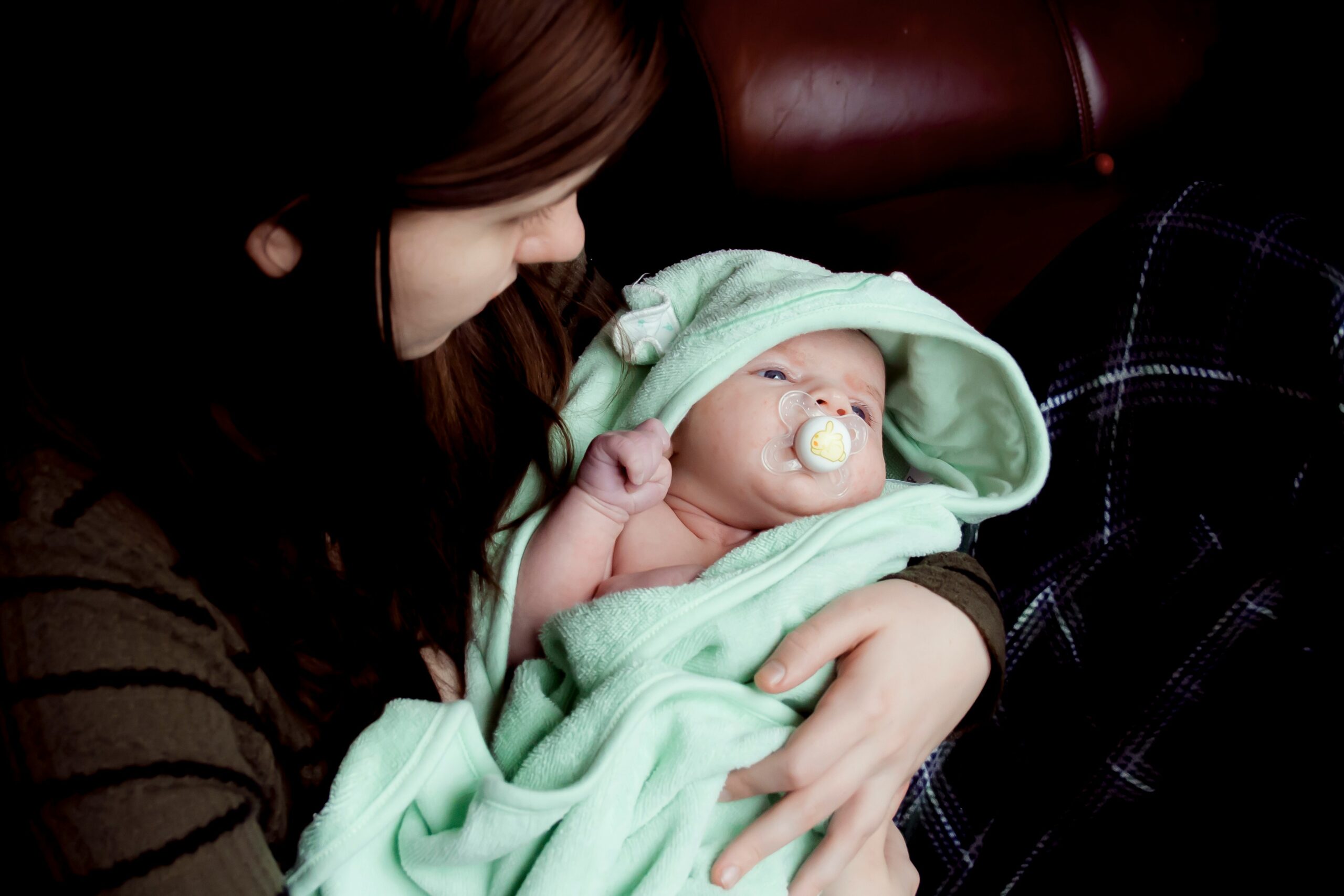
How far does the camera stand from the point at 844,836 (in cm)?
81

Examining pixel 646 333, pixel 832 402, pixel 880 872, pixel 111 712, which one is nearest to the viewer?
pixel 111 712

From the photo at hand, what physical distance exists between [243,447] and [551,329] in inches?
15.7

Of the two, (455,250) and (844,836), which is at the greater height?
(455,250)

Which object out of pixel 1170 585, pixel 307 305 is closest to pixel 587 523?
pixel 307 305

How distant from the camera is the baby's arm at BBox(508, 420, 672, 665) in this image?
3.07 feet

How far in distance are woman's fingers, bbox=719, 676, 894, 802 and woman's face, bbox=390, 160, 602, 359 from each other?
428mm

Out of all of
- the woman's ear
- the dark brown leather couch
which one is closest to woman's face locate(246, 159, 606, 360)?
the woman's ear

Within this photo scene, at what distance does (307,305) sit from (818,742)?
0.51 meters

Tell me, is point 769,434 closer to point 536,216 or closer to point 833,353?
point 833,353

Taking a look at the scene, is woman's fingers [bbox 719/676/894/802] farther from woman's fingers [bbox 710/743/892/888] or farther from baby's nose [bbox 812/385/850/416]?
baby's nose [bbox 812/385/850/416]

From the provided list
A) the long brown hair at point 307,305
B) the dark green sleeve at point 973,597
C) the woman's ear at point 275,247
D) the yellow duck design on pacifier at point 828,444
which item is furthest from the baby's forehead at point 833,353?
the woman's ear at point 275,247

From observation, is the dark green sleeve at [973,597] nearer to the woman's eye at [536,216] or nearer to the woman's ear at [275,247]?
the woman's eye at [536,216]

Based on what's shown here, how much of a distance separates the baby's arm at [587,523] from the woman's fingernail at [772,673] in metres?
0.23

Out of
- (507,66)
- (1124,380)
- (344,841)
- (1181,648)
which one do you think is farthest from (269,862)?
(1124,380)
